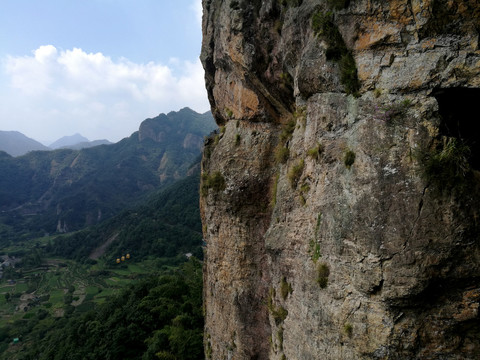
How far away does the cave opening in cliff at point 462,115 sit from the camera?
7293 mm

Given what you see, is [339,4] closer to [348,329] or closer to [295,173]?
[295,173]

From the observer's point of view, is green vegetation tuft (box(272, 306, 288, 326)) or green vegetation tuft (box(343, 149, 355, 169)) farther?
green vegetation tuft (box(272, 306, 288, 326))

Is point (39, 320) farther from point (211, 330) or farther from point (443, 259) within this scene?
point (443, 259)

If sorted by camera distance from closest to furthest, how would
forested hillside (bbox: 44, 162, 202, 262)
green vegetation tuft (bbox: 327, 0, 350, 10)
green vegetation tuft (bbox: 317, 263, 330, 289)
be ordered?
green vegetation tuft (bbox: 317, 263, 330, 289) → green vegetation tuft (bbox: 327, 0, 350, 10) → forested hillside (bbox: 44, 162, 202, 262)

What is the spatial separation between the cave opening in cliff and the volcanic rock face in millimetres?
37

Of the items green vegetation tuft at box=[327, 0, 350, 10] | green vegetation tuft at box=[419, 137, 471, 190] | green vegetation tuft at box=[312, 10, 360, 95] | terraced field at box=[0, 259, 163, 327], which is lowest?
terraced field at box=[0, 259, 163, 327]

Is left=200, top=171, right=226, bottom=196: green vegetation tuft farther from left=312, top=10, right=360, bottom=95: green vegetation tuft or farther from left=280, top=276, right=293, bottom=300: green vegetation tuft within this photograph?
left=312, top=10, right=360, bottom=95: green vegetation tuft

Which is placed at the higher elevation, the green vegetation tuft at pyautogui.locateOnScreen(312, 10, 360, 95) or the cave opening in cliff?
the green vegetation tuft at pyautogui.locateOnScreen(312, 10, 360, 95)

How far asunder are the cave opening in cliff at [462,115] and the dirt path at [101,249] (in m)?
115

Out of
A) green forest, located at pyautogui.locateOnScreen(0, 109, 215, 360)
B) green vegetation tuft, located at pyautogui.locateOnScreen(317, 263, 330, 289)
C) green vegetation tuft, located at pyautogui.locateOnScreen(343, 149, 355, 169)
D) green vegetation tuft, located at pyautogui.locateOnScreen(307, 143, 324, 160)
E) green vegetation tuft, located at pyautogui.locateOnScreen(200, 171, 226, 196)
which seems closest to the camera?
green vegetation tuft, located at pyautogui.locateOnScreen(343, 149, 355, 169)

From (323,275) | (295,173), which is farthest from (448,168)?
(295,173)

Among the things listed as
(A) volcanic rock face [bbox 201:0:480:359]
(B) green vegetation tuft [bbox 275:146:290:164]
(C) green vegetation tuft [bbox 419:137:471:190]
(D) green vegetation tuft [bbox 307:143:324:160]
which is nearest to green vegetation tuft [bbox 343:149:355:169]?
(A) volcanic rock face [bbox 201:0:480:359]

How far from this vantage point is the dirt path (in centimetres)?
10438

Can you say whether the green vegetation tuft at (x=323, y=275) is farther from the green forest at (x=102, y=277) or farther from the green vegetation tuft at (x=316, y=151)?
the green forest at (x=102, y=277)
